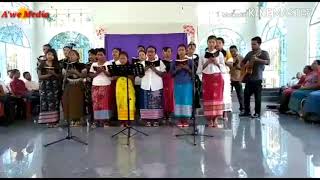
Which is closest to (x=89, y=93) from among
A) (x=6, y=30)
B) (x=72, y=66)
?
(x=72, y=66)

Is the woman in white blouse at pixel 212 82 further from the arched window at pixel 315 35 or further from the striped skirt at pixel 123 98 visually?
the arched window at pixel 315 35

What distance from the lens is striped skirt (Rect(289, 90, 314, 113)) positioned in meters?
6.70

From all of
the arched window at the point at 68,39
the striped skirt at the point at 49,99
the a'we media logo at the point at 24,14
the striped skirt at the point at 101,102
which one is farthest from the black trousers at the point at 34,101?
the arched window at the point at 68,39

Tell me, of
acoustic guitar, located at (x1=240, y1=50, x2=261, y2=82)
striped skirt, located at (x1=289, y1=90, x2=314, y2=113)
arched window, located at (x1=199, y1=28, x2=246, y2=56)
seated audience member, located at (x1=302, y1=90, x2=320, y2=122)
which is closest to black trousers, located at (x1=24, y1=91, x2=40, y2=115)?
acoustic guitar, located at (x1=240, y1=50, x2=261, y2=82)

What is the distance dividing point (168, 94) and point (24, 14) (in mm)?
7878

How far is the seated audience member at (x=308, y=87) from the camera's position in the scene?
6638 mm

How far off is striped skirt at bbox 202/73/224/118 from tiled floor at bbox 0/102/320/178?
293mm

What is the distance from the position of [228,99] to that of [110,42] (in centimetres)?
502

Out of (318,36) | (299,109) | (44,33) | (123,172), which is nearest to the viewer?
(123,172)

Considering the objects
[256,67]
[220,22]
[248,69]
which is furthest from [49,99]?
[220,22]

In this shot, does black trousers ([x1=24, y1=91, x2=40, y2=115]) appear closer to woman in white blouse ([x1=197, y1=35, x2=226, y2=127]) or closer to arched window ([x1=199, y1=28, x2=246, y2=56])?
woman in white blouse ([x1=197, y1=35, x2=226, y2=127])

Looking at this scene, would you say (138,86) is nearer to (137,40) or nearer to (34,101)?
(34,101)

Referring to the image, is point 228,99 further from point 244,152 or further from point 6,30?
point 6,30

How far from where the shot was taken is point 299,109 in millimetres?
6758
